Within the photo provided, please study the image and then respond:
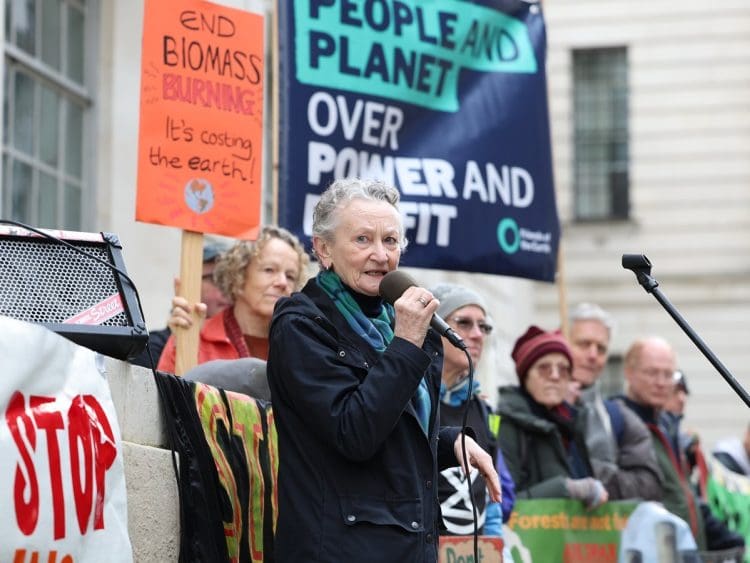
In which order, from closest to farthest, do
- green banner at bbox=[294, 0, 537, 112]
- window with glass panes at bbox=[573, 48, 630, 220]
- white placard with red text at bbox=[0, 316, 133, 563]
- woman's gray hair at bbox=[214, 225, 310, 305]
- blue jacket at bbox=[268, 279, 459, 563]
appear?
white placard with red text at bbox=[0, 316, 133, 563]
blue jacket at bbox=[268, 279, 459, 563]
woman's gray hair at bbox=[214, 225, 310, 305]
green banner at bbox=[294, 0, 537, 112]
window with glass panes at bbox=[573, 48, 630, 220]

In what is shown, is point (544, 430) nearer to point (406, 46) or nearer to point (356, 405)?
point (406, 46)

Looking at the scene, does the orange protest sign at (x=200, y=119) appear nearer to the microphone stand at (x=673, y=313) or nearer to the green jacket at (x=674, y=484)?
the microphone stand at (x=673, y=313)

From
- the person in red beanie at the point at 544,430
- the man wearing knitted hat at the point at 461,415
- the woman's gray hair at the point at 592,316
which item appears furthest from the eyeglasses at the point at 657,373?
the man wearing knitted hat at the point at 461,415

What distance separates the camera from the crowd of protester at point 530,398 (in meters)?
6.27

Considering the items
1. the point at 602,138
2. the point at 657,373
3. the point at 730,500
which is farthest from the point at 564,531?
the point at 602,138

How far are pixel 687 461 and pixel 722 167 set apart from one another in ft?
52.9

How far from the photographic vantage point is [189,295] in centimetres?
590

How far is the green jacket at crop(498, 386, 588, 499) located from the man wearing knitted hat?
44 centimetres

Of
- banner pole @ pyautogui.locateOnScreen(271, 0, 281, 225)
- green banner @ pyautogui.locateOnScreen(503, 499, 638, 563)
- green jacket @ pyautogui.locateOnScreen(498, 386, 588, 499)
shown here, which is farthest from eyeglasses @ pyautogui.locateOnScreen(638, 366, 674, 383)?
banner pole @ pyautogui.locateOnScreen(271, 0, 281, 225)

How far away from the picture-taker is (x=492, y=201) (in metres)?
8.48

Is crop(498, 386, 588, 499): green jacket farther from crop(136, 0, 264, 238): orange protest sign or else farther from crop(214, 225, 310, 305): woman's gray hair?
crop(136, 0, 264, 238): orange protest sign

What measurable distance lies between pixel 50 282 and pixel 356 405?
2.71 ft

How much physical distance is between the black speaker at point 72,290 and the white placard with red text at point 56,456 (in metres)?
0.14

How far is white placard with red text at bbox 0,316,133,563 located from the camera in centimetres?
389
